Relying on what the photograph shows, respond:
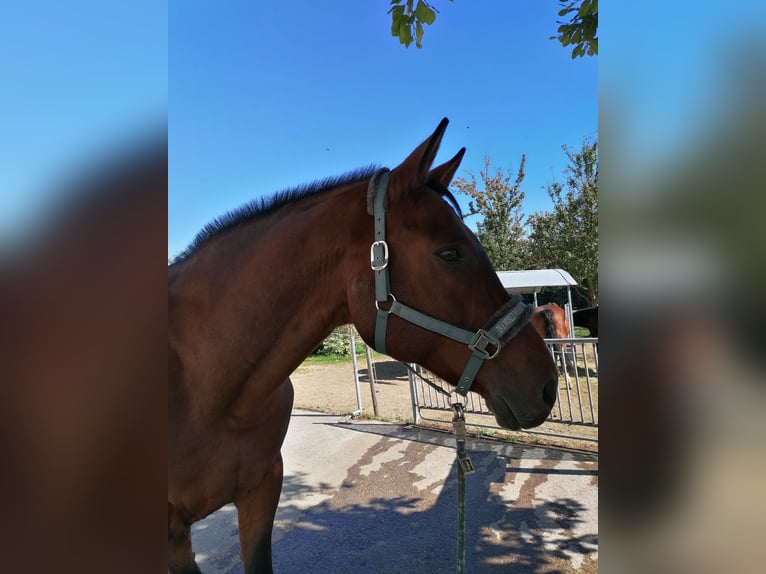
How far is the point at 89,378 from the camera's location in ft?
1.92

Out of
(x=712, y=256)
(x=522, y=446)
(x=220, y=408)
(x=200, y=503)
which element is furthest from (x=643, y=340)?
(x=522, y=446)

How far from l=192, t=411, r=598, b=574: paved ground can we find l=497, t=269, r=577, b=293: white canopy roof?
652 cm

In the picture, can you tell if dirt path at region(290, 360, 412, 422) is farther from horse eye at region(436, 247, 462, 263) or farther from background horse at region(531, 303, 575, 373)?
horse eye at region(436, 247, 462, 263)

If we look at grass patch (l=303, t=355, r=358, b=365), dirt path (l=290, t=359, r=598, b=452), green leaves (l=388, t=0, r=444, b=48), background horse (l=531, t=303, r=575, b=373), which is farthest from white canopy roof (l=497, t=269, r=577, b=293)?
green leaves (l=388, t=0, r=444, b=48)

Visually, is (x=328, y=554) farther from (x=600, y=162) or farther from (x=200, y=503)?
(x=600, y=162)

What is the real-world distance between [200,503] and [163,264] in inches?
58.5

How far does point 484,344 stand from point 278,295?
0.78 m

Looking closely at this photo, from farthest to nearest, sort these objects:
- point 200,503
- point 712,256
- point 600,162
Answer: point 200,503 < point 600,162 < point 712,256

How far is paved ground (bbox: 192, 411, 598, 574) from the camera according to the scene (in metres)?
3.31

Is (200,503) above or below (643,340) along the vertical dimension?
below

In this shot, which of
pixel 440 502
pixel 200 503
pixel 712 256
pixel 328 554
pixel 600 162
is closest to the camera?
pixel 712 256

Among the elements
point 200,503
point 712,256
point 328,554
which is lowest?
point 328,554

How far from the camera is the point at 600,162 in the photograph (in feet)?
2.06

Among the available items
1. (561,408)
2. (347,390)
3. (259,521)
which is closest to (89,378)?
(259,521)
